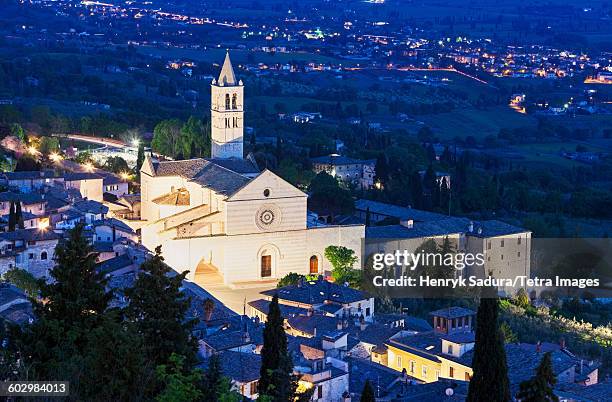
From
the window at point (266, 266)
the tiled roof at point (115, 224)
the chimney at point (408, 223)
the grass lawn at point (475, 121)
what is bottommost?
the grass lawn at point (475, 121)

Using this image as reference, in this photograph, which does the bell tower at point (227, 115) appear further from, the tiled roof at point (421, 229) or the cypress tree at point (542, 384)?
the cypress tree at point (542, 384)

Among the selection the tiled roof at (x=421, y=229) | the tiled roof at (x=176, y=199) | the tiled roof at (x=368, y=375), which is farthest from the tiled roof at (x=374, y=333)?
the tiled roof at (x=176, y=199)

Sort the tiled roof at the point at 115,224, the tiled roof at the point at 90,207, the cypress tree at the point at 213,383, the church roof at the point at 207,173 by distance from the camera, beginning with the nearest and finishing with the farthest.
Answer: the cypress tree at the point at 213,383, the church roof at the point at 207,173, the tiled roof at the point at 115,224, the tiled roof at the point at 90,207

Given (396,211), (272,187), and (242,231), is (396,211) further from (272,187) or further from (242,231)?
(242,231)

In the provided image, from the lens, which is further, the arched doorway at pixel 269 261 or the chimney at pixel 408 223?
the chimney at pixel 408 223

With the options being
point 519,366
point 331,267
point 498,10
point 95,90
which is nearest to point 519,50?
point 498,10

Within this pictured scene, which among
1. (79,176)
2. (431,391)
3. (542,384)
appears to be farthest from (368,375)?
(79,176)
